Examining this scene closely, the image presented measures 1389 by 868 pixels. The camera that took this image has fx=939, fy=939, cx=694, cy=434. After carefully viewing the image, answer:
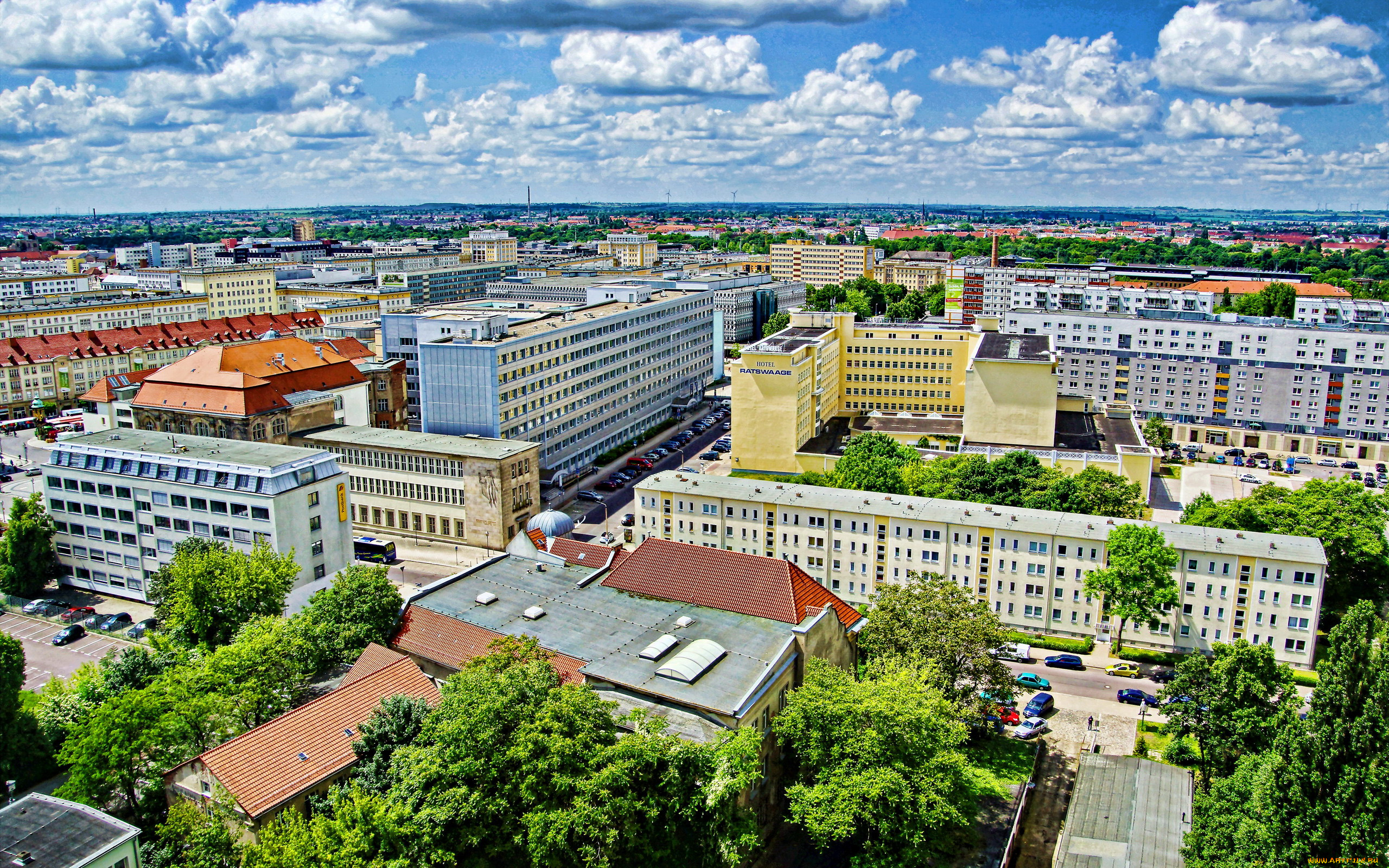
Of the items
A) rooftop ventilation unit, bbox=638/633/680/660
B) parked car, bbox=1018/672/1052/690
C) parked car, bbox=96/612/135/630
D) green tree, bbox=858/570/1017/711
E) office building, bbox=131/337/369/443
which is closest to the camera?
rooftop ventilation unit, bbox=638/633/680/660

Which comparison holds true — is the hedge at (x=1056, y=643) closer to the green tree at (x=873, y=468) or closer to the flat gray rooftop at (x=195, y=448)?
the green tree at (x=873, y=468)

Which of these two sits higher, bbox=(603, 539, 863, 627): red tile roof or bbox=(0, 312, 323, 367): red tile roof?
bbox=(0, 312, 323, 367): red tile roof

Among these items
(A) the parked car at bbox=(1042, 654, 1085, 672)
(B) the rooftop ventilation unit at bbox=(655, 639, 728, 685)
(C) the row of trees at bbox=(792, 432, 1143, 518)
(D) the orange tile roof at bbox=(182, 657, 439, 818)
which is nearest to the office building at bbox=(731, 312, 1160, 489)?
(C) the row of trees at bbox=(792, 432, 1143, 518)

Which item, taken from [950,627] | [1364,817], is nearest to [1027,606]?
[950,627]

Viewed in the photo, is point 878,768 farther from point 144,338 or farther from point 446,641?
point 144,338

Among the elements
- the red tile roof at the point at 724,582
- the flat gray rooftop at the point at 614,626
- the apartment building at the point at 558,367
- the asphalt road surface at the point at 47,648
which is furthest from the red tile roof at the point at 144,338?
the red tile roof at the point at 724,582

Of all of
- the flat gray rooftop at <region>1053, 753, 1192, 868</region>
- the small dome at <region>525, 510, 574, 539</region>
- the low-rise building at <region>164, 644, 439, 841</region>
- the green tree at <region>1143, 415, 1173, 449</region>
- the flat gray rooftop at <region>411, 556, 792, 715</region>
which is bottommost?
the flat gray rooftop at <region>1053, 753, 1192, 868</region>

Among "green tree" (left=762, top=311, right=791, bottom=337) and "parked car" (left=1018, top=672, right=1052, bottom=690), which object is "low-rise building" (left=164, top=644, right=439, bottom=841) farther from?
"green tree" (left=762, top=311, right=791, bottom=337)

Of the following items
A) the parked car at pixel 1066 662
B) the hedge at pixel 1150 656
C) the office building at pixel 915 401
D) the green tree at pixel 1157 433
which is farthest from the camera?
the green tree at pixel 1157 433
